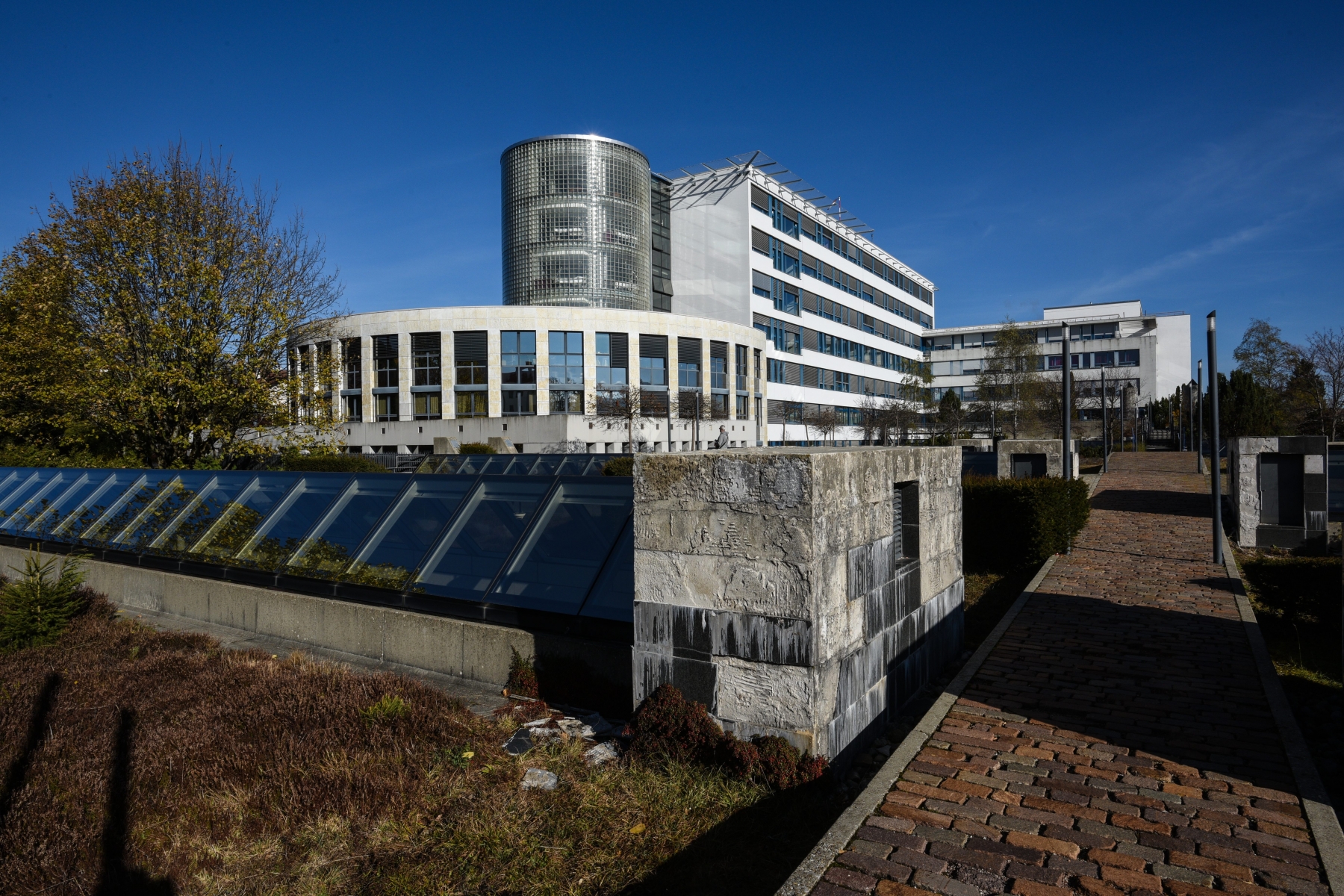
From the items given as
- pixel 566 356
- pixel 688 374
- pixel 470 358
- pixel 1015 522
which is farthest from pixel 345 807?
pixel 688 374

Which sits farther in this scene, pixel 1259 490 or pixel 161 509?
pixel 1259 490

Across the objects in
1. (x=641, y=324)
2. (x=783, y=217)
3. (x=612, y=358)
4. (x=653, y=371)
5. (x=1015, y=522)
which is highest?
(x=783, y=217)

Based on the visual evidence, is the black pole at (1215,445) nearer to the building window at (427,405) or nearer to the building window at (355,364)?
the building window at (427,405)

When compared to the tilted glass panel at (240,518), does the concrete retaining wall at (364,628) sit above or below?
below

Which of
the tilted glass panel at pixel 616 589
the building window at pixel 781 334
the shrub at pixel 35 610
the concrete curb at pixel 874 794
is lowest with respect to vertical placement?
the concrete curb at pixel 874 794

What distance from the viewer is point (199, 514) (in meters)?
9.93

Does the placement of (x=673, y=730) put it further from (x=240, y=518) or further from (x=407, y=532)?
(x=240, y=518)

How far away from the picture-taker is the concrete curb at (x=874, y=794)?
10.3ft

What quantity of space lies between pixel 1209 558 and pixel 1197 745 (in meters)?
8.23

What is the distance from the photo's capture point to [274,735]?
4945 mm

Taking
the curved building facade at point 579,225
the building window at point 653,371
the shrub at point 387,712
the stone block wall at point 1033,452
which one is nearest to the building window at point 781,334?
the curved building facade at point 579,225

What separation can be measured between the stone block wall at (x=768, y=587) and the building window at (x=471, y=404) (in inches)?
1757

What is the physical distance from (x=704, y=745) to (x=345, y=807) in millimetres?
1992

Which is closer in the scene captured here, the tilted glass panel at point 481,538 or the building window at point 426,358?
the tilted glass panel at point 481,538
